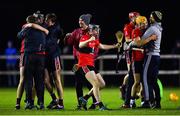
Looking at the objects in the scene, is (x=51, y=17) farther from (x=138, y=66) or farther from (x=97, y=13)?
(x=97, y=13)

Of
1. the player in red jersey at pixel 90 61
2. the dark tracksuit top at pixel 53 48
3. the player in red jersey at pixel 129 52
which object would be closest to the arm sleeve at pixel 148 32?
the player in red jersey at pixel 129 52

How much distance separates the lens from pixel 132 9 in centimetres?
3966

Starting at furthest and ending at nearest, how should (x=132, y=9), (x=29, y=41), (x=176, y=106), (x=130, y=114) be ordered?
1. (x=132, y=9)
2. (x=176, y=106)
3. (x=29, y=41)
4. (x=130, y=114)

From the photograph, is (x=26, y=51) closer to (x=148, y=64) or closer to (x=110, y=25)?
(x=148, y=64)

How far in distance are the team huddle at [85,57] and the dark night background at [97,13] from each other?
1723cm

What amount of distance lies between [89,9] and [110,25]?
3.93 ft

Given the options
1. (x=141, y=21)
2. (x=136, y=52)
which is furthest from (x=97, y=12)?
(x=141, y=21)

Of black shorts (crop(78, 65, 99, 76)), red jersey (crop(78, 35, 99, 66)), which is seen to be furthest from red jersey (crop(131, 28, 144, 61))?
black shorts (crop(78, 65, 99, 76))

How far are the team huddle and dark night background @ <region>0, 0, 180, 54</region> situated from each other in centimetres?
1723

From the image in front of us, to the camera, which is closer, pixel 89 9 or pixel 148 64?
pixel 148 64

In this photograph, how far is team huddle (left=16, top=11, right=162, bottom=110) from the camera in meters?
20.6

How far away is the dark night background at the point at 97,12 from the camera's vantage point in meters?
39.7

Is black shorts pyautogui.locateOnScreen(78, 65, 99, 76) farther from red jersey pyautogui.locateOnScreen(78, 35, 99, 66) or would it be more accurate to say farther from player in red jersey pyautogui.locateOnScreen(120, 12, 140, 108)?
player in red jersey pyautogui.locateOnScreen(120, 12, 140, 108)

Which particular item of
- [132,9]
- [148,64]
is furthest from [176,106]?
[132,9]
